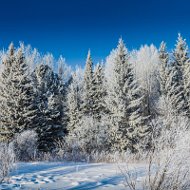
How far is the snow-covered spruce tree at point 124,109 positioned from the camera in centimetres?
2578

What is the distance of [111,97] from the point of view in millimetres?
27766

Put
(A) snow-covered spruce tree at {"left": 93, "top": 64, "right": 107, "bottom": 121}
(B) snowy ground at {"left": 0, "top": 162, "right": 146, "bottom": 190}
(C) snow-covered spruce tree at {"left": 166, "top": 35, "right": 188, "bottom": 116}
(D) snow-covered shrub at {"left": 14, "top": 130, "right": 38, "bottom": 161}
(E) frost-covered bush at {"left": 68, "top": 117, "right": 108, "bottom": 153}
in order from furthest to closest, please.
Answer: (A) snow-covered spruce tree at {"left": 93, "top": 64, "right": 107, "bottom": 121}, (C) snow-covered spruce tree at {"left": 166, "top": 35, "right": 188, "bottom": 116}, (E) frost-covered bush at {"left": 68, "top": 117, "right": 108, "bottom": 153}, (D) snow-covered shrub at {"left": 14, "top": 130, "right": 38, "bottom": 161}, (B) snowy ground at {"left": 0, "top": 162, "right": 146, "bottom": 190}

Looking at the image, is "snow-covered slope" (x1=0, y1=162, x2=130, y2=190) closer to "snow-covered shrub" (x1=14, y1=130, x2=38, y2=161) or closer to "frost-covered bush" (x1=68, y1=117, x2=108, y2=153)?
"snow-covered shrub" (x1=14, y1=130, x2=38, y2=161)

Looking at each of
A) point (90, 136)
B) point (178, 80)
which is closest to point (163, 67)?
point (178, 80)

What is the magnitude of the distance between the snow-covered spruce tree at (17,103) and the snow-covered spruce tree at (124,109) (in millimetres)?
7330

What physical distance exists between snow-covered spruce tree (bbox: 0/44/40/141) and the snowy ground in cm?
1750

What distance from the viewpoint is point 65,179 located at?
23.1ft

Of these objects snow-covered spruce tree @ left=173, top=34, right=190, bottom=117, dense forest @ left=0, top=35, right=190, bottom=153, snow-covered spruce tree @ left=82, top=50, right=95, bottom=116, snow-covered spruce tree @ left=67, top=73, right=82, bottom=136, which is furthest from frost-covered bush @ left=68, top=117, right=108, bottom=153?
snow-covered spruce tree @ left=173, top=34, right=190, bottom=117

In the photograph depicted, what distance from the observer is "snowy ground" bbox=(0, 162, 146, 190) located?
627 centimetres

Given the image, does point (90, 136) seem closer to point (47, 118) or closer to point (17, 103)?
point (47, 118)

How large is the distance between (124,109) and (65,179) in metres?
19.9

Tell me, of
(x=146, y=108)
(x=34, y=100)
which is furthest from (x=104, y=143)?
(x=146, y=108)

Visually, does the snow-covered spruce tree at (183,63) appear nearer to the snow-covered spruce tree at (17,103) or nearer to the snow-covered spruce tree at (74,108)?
the snow-covered spruce tree at (74,108)

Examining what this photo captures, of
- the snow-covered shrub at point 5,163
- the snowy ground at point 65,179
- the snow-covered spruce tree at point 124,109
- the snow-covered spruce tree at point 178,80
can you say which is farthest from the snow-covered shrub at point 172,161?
the snow-covered spruce tree at point 178,80
